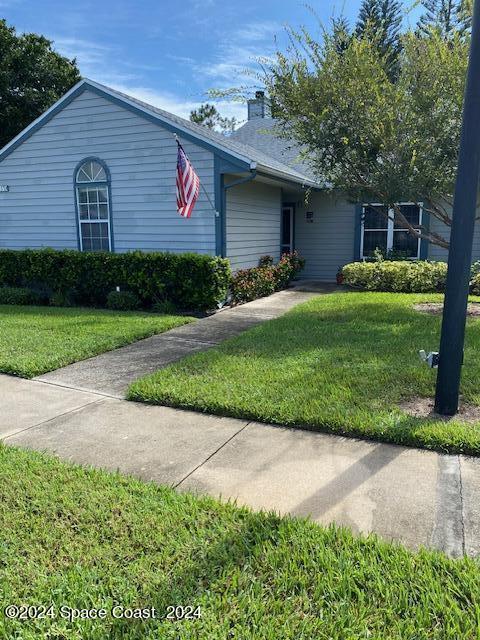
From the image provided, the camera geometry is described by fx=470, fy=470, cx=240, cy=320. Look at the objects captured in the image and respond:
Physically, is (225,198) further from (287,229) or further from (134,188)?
(287,229)

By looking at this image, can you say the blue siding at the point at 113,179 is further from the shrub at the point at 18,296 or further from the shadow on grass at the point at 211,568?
the shadow on grass at the point at 211,568

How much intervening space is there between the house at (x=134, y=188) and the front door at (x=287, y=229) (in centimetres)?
91

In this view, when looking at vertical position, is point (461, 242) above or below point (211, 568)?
above

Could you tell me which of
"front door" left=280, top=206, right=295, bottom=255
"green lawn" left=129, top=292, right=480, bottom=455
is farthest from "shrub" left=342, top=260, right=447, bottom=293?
"green lawn" left=129, top=292, right=480, bottom=455

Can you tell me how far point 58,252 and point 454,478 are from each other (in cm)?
994

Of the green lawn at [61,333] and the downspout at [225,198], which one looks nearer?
the green lawn at [61,333]

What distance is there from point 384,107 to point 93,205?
7.17m

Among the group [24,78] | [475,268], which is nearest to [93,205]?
[475,268]

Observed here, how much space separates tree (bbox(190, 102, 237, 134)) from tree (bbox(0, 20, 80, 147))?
21.6m

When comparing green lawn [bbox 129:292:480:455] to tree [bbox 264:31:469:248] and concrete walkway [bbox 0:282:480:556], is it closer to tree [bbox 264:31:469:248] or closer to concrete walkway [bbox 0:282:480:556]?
concrete walkway [bbox 0:282:480:556]

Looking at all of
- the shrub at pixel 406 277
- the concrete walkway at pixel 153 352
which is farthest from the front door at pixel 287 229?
the concrete walkway at pixel 153 352

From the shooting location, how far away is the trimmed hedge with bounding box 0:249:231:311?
374 inches

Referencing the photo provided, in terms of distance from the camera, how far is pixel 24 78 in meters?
22.8

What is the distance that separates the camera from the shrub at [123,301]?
9961 millimetres
